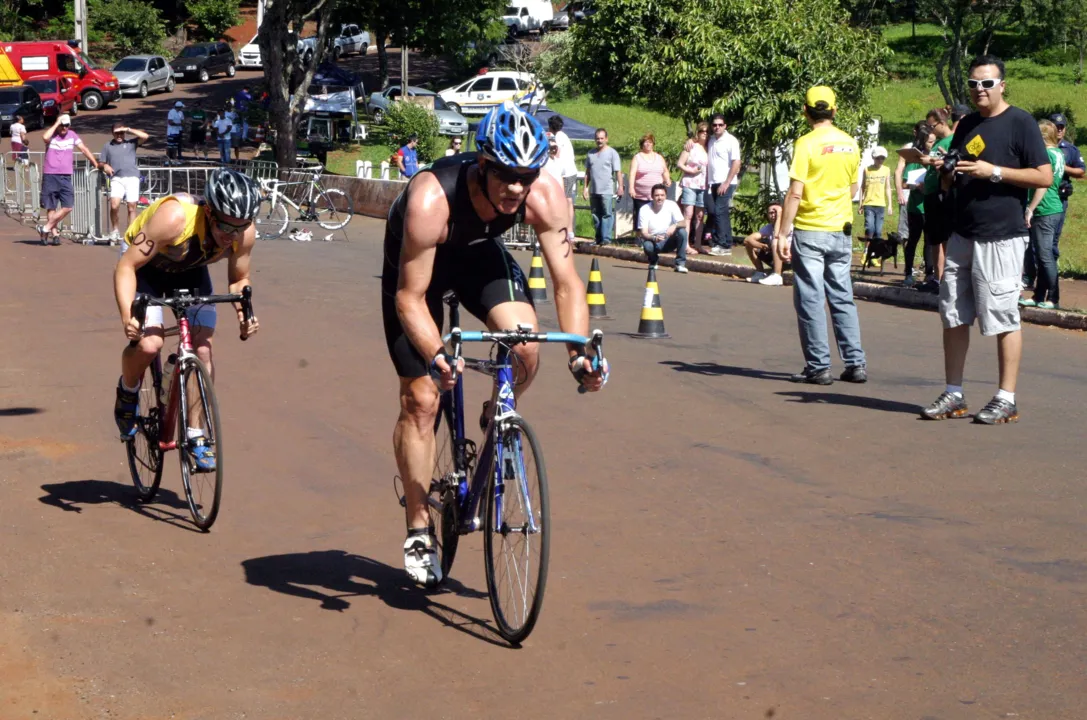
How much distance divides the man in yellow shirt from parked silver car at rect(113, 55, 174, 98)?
50.3 meters

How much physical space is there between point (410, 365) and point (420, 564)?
0.80 metres

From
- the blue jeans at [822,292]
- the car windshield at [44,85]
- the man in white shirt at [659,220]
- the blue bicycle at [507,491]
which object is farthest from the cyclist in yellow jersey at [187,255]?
the car windshield at [44,85]

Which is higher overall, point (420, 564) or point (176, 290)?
point (176, 290)

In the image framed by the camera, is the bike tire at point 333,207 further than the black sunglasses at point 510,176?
Yes

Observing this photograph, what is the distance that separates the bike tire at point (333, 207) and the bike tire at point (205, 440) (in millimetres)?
18397

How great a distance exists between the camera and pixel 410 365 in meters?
5.61

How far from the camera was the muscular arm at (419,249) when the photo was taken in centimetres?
534

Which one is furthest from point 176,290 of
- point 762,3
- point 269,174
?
point 269,174

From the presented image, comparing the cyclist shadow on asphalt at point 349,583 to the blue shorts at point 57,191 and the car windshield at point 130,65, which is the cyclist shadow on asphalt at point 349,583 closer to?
the blue shorts at point 57,191

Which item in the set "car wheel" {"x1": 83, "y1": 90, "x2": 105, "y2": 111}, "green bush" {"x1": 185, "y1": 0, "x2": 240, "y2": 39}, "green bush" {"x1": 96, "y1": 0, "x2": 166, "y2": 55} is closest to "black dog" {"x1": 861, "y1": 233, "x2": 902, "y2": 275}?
"car wheel" {"x1": 83, "y1": 90, "x2": 105, "y2": 111}

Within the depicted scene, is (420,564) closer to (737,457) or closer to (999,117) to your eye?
(737,457)

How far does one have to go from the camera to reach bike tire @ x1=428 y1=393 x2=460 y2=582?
5656 mm

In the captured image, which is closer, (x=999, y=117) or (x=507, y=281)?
(x=507, y=281)

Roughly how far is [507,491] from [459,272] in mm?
1014
